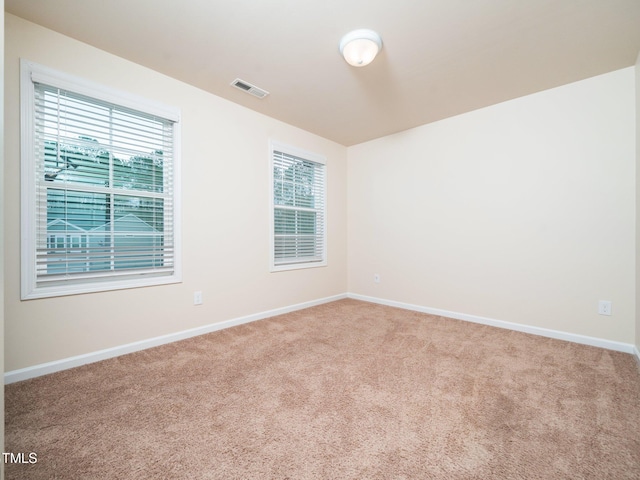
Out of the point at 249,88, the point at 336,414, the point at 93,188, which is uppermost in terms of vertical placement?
the point at 249,88

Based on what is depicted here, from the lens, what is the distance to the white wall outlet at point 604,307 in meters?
2.52

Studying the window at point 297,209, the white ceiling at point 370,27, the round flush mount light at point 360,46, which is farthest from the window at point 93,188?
the round flush mount light at point 360,46

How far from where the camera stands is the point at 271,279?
11.6ft

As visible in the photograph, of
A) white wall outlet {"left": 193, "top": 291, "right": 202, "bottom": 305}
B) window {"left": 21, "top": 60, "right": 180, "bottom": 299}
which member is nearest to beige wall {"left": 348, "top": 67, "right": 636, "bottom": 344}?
white wall outlet {"left": 193, "top": 291, "right": 202, "bottom": 305}

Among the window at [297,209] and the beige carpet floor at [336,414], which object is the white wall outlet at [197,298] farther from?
the window at [297,209]

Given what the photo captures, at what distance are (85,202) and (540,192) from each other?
4180 mm

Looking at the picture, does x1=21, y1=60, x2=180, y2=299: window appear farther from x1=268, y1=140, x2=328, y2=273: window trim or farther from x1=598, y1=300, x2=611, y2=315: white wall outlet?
x1=598, y1=300, x2=611, y2=315: white wall outlet

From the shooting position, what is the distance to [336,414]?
1.60m

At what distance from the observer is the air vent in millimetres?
2711

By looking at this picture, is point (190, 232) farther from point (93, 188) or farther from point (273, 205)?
point (273, 205)

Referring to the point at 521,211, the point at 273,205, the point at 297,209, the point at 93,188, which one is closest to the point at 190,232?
the point at 93,188

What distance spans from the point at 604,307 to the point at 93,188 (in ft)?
14.9

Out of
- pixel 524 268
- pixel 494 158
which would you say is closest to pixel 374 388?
pixel 524 268

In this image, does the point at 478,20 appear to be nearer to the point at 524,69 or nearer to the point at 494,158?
the point at 524,69
